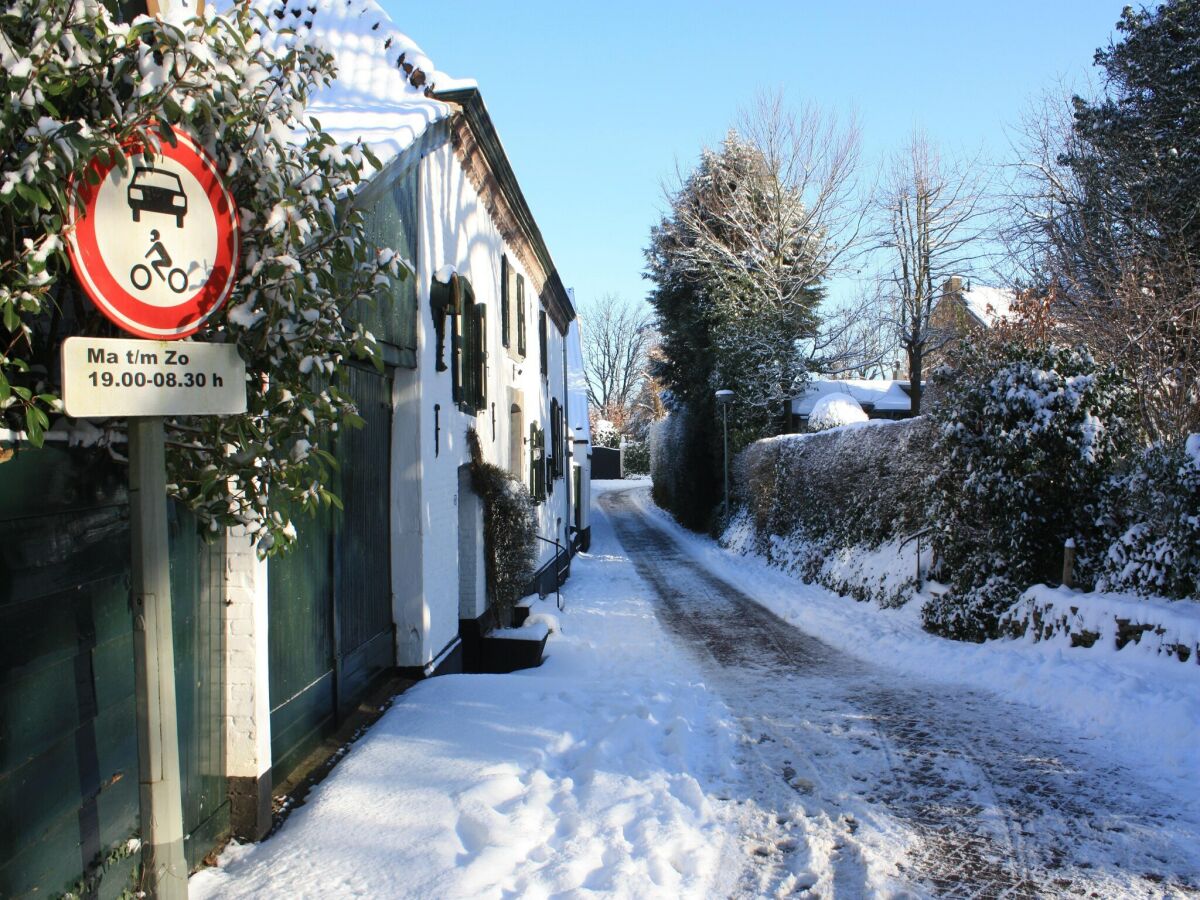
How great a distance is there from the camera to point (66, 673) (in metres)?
2.74

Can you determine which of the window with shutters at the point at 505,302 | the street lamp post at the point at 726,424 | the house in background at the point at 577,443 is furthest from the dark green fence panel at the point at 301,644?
the street lamp post at the point at 726,424

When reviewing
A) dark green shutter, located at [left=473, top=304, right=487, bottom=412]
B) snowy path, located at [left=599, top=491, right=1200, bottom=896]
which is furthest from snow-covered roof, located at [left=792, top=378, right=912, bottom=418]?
snowy path, located at [left=599, top=491, right=1200, bottom=896]

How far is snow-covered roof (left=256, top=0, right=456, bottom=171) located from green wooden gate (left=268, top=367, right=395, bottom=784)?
2202 mm

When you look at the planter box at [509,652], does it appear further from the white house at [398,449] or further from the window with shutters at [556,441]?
the window with shutters at [556,441]

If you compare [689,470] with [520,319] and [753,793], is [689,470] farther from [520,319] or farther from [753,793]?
[753,793]

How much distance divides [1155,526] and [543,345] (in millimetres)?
11526

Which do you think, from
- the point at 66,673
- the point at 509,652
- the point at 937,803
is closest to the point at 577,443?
the point at 509,652

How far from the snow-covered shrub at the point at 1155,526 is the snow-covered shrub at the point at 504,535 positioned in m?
6.16

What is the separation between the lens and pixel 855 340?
1126 inches

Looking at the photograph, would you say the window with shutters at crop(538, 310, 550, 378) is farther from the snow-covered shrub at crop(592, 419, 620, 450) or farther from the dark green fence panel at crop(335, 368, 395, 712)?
the snow-covered shrub at crop(592, 419, 620, 450)

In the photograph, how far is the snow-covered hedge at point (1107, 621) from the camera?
6.68m

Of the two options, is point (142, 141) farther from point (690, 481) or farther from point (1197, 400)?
point (690, 481)

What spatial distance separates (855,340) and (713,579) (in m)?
14.2

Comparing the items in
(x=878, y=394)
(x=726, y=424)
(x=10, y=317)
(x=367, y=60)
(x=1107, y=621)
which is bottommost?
(x=1107, y=621)
